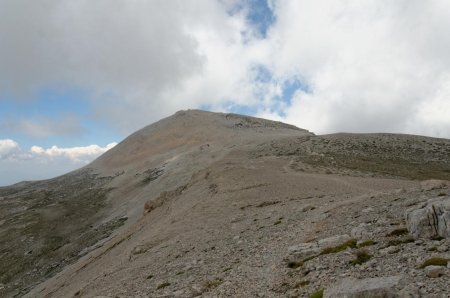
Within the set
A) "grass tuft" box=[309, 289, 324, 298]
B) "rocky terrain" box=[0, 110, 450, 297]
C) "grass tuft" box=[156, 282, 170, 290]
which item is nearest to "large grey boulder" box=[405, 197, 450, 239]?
"rocky terrain" box=[0, 110, 450, 297]

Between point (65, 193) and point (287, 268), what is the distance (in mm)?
102494

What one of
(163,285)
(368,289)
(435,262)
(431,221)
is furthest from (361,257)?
(163,285)

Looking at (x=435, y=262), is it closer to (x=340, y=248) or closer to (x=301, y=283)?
(x=301, y=283)

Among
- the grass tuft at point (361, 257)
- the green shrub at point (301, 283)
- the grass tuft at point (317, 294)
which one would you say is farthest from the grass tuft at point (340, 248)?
the grass tuft at point (317, 294)

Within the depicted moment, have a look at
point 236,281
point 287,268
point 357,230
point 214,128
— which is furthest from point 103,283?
point 214,128

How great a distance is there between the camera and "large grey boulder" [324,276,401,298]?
40.7 ft

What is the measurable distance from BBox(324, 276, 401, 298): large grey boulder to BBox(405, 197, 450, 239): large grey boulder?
5092 mm

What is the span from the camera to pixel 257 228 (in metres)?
29.5

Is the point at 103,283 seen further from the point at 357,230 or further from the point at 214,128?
the point at 214,128

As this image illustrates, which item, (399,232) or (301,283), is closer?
(301,283)

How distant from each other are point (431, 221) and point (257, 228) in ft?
44.3

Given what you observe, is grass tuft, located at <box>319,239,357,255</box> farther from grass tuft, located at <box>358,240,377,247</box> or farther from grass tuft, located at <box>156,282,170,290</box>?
grass tuft, located at <box>156,282,170,290</box>

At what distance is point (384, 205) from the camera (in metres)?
25.6

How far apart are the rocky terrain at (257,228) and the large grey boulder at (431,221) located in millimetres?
57
